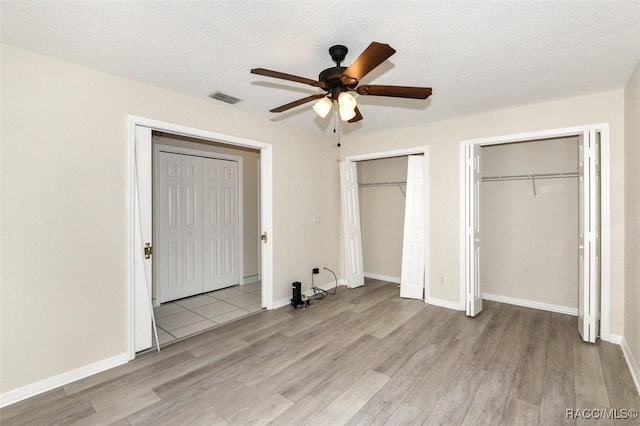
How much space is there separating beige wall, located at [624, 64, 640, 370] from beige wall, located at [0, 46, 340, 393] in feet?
13.9

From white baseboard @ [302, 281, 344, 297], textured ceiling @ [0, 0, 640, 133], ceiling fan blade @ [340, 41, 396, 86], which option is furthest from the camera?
white baseboard @ [302, 281, 344, 297]

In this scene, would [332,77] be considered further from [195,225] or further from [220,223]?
[220,223]

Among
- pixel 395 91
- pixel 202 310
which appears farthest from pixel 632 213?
pixel 202 310

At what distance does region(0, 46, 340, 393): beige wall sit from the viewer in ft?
7.45

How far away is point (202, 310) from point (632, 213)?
4.84 metres

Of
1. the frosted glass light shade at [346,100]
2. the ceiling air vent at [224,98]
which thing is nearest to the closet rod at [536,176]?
the frosted glass light shade at [346,100]

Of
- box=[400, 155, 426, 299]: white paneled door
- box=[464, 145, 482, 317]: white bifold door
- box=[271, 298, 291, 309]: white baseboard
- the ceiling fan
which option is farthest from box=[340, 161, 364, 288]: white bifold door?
the ceiling fan

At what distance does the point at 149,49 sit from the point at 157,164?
246 centimetres

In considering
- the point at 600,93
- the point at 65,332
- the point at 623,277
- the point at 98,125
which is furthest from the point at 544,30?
the point at 65,332

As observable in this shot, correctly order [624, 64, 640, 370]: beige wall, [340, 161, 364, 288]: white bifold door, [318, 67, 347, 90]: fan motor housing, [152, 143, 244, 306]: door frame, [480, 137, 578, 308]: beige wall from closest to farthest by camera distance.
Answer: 1. [318, 67, 347, 90]: fan motor housing
2. [624, 64, 640, 370]: beige wall
3. [480, 137, 578, 308]: beige wall
4. [152, 143, 244, 306]: door frame
5. [340, 161, 364, 288]: white bifold door

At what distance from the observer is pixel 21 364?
2.30m

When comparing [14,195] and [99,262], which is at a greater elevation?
[14,195]

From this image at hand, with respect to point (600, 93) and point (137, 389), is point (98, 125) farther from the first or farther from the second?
Answer: point (600, 93)

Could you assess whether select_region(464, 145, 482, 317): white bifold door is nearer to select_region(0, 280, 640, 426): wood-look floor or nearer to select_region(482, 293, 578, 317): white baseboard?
select_region(0, 280, 640, 426): wood-look floor
